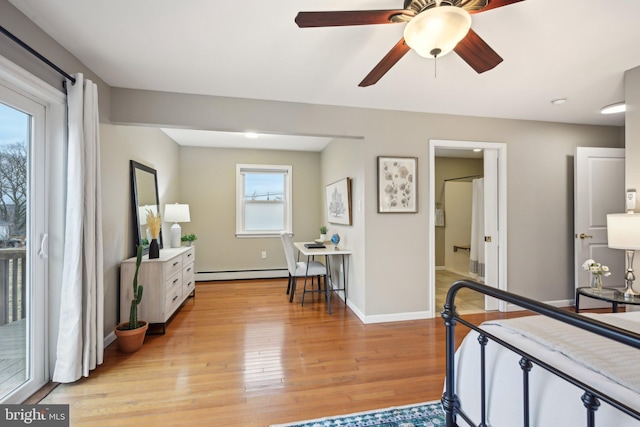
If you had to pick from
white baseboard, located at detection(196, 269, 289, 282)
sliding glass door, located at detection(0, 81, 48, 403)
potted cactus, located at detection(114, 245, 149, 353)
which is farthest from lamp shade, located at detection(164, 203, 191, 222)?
sliding glass door, located at detection(0, 81, 48, 403)

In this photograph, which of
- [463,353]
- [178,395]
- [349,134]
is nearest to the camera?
[463,353]

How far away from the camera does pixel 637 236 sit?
222 cm

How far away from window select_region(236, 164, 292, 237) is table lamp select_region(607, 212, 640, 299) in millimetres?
4312

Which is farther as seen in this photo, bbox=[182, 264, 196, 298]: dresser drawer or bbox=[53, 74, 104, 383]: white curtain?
bbox=[182, 264, 196, 298]: dresser drawer

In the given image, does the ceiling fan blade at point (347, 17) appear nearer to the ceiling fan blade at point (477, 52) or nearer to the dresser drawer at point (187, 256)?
the ceiling fan blade at point (477, 52)

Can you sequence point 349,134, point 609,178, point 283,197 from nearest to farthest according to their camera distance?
point 349,134
point 609,178
point 283,197

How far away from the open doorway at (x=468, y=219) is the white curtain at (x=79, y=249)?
3.20m

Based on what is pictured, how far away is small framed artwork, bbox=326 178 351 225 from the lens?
3760mm

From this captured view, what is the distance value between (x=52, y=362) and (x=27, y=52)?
205 centimetres

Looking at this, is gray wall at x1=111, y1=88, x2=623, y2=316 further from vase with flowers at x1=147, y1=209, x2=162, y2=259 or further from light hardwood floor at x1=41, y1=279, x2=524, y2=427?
vase with flowers at x1=147, y1=209, x2=162, y2=259

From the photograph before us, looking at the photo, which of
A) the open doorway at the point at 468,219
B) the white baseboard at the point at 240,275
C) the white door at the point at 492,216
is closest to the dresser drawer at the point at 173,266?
the white baseboard at the point at 240,275

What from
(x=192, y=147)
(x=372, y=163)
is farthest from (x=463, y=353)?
(x=192, y=147)

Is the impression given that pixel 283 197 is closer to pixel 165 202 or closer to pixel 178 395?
pixel 165 202

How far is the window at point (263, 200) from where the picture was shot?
536 cm
